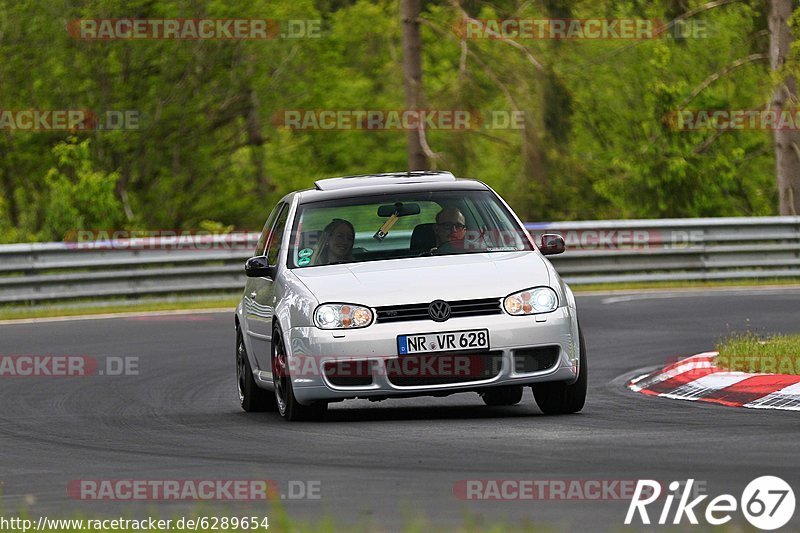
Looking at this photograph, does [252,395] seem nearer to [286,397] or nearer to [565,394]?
[286,397]

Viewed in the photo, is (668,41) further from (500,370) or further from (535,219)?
(500,370)

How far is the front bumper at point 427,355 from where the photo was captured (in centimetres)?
1034

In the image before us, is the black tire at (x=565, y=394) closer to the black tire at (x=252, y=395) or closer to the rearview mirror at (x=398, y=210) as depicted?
the rearview mirror at (x=398, y=210)

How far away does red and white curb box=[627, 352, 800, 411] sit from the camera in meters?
10.9

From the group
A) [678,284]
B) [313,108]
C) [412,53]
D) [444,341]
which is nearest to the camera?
[444,341]

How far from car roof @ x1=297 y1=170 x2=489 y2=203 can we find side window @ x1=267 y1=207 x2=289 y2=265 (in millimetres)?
243

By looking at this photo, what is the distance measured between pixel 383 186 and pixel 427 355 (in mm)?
2019

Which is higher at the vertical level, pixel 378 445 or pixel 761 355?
pixel 378 445

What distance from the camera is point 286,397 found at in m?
11.0

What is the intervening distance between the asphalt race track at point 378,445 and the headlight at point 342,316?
631 millimetres

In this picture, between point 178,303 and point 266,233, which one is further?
point 178,303

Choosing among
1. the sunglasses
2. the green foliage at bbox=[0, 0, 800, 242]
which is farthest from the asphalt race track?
the green foliage at bbox=[0, 0, 800, 242]

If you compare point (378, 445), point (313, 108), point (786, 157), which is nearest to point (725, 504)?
point (378, 445)

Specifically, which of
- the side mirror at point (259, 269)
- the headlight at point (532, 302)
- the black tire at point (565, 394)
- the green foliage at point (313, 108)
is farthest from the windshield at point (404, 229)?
the green foliage at point (313, 108)
